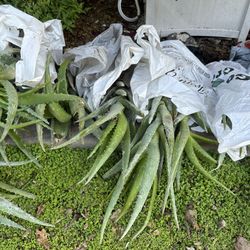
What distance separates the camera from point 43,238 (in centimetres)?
206

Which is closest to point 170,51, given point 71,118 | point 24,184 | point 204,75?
point 204,75

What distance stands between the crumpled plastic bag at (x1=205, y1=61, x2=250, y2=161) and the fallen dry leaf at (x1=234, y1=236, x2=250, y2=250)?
1.13ft

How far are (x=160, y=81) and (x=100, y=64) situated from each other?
11.0 inches

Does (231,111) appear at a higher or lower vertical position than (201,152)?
higher

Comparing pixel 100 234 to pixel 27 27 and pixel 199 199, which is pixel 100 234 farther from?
pixel 27 27

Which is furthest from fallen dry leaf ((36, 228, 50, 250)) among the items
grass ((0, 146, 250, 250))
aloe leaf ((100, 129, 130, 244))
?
aloe leaf ((100, 129, 130, 244))

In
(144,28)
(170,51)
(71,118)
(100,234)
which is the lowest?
(100,234)

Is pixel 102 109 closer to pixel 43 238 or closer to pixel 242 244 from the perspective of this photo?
pixel 43 238

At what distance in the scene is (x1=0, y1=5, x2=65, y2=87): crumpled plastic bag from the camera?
6.85 ft

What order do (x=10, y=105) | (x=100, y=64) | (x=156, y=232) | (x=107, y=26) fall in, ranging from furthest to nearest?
(x=107, y=26) < (x=100, y=64) < (x=156, y=232) < (x=10, y=105)

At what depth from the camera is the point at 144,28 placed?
2.14 metres

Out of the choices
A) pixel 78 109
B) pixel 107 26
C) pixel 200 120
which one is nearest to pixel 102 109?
pixel 78 109

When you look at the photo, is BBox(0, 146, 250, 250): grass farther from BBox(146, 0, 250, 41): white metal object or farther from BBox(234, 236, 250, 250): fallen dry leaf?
BBox(146, 0, 250, 41): white metal object

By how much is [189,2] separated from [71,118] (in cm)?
94
